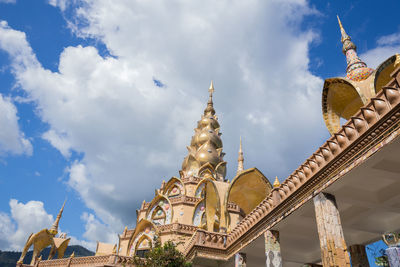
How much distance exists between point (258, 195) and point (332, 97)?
712cm

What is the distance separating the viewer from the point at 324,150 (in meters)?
9.01

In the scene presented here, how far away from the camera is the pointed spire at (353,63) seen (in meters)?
15.0

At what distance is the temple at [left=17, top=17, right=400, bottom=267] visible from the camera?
25.4 ft

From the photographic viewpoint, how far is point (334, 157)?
8500 mm

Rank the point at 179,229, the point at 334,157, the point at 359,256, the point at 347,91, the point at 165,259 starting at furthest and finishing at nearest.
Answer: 1. the point at 179,229
2. the point at 347,91
3. the point at 359,256
4. the point at 165,259
5. the point at 334,157

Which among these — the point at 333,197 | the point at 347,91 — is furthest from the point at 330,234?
the point at 347,91

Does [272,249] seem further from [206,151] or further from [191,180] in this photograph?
[206,151]

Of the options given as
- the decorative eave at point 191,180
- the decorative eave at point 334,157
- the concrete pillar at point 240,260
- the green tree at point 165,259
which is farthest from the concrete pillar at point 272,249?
the decorative eave at point 191,180

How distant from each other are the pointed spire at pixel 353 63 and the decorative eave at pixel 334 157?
7681 millimetres

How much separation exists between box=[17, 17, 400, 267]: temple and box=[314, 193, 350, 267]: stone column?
0.02 m

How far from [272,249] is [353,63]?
1090cm

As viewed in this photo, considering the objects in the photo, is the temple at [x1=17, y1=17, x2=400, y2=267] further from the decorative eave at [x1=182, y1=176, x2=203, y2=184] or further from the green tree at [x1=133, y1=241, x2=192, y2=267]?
the decorative eave at [x1=182, y1=176, x2=203, y2=184]

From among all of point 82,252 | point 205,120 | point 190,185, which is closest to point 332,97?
point 190,185

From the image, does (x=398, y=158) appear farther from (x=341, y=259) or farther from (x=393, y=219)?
(x=393, y=219)
